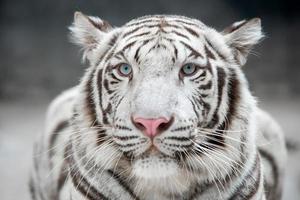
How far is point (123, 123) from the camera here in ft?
7.74

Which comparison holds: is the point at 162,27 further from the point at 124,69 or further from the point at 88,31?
the point at 88,31

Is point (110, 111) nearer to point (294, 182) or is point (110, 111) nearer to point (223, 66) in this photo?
point (223, 66)

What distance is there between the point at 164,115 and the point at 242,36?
61 cm

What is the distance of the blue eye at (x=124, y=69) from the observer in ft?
8.13

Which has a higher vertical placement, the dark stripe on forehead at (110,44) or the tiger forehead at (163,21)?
the tiger forehead at (163,21)

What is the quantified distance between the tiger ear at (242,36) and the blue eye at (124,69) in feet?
1.39

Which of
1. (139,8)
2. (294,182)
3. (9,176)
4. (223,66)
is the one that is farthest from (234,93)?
(139,8)

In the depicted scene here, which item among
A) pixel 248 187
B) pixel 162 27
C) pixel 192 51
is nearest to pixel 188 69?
pixel 192 51

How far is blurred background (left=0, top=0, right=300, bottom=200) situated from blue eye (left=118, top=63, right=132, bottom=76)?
12.3 ft

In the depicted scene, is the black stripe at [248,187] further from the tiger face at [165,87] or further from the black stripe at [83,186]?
the black stripe at [83,186]

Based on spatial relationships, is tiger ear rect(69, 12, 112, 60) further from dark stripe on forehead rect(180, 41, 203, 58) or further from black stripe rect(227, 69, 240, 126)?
black stripe rect(227, 69, 240, 126)

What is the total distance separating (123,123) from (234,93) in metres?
0.49

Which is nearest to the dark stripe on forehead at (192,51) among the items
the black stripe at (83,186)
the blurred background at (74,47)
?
the black stripe at (83,186)

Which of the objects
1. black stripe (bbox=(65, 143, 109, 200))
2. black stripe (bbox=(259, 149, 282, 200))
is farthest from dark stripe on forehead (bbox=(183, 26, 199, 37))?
black stripe (bbox=(259, 149, 282, 200))
